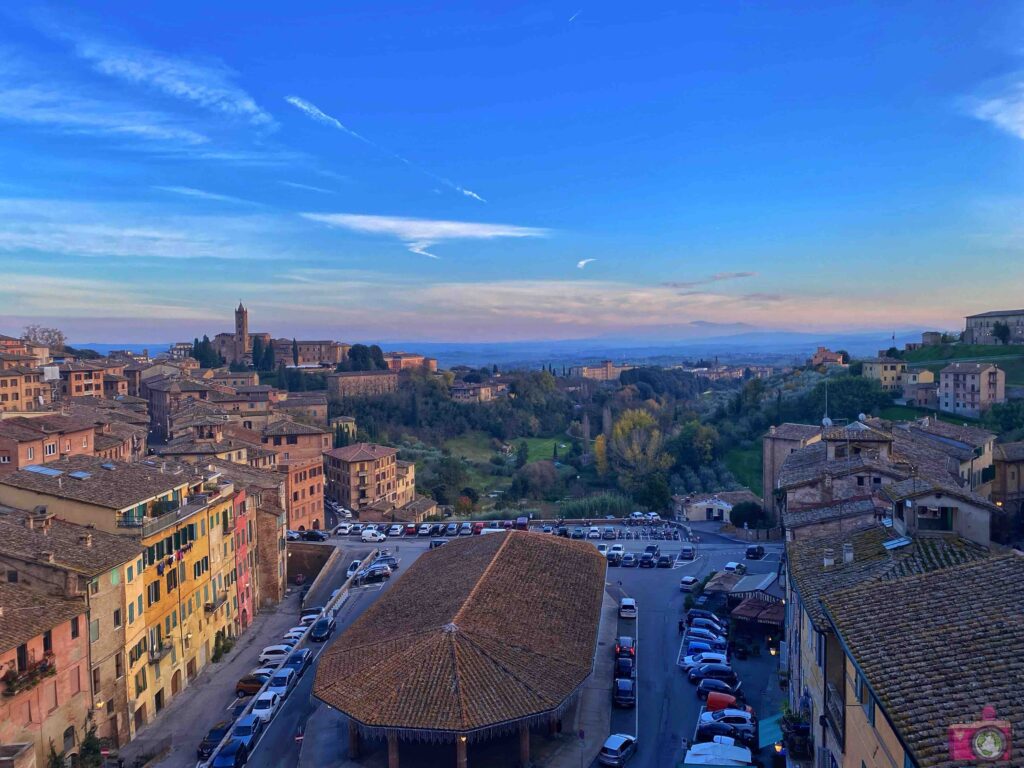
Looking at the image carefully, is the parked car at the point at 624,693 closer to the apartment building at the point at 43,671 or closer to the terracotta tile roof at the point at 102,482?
the apartment building at the point at 43,671

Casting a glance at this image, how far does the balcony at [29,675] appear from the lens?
17141 millimetres

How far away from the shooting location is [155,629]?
24625 mm

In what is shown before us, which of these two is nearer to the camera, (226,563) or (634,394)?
(226,563)

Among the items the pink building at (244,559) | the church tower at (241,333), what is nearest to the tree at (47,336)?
the church tower at (241,333)

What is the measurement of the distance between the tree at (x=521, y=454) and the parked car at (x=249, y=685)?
5635 cm

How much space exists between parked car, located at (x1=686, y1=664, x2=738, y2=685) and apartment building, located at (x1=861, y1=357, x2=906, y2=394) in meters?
58.7

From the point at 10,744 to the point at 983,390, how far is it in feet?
222

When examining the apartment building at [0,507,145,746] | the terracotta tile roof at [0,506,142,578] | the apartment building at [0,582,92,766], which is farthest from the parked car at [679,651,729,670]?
the apartment building at [0,582,92,766]

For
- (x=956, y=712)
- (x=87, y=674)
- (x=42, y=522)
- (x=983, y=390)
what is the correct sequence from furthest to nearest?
(x=983, y=390)
(x=42, y=522)
(x=87, y=674)
(x=956, y=712)

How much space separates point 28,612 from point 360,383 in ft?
298

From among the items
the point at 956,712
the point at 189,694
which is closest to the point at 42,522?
the point at 189,694

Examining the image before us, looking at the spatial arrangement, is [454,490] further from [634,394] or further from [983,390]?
[634,394]

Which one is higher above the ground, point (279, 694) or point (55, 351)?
point (55, 351)

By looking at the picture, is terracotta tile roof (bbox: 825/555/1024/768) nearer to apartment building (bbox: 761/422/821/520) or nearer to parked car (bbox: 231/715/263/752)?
parked car (bbox: 231/715/263/752)
